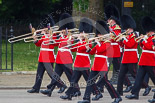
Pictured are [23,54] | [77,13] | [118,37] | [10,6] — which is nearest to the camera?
[118,37]

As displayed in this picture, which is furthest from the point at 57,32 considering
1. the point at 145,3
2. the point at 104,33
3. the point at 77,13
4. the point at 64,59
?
the point at 145,3

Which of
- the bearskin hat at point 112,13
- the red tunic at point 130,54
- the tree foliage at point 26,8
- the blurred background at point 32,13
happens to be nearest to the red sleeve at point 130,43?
the red tunic at point 130,54

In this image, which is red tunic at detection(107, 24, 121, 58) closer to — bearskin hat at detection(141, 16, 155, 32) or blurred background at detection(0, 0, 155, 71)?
bearskin hat at detection(141, 16, 155, 32)

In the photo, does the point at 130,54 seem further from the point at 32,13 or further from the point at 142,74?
the point at 32,13

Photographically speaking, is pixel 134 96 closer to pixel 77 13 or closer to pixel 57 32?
pixel 57 32

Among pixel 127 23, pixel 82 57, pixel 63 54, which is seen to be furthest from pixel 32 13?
pixel 82 57

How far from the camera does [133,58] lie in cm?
1249

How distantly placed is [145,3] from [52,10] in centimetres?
776

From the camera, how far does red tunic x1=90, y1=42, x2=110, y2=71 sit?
11273mm

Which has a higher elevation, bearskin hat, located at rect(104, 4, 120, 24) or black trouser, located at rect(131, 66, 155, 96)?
bearskin hat, located at rect(104, 4, 120, 24)

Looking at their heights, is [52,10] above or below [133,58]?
above

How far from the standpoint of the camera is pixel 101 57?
11.4 metres

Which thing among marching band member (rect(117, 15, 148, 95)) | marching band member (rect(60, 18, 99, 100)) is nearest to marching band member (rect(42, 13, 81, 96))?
marching band member (rect(60, 18, 99, 100))

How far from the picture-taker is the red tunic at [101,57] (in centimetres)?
1127
